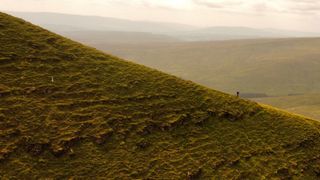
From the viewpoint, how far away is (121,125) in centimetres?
4122

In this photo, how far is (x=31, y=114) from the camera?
125 ft

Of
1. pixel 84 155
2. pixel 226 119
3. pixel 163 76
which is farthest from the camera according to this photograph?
pixel 163 76

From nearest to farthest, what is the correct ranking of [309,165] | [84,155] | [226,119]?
[84,155]
[309,165]
[226,119]

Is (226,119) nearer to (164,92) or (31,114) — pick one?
(164,92)

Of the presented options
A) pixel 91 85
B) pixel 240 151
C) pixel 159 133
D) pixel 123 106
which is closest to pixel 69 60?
pixel 91 85

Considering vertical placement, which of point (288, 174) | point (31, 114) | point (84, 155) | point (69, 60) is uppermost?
point (69, 60)

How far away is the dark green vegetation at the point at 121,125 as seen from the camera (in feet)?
117

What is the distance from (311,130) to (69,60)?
110 ft

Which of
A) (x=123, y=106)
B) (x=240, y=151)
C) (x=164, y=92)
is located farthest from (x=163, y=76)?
(x=240, y=151)

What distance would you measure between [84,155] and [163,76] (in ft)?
65.9

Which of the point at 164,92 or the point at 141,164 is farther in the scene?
the point at 164,92

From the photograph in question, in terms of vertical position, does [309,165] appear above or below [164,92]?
below

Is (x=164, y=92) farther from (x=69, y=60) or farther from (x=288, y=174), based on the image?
(x=288, y=174)

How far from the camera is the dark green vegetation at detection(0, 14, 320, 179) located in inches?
1399
